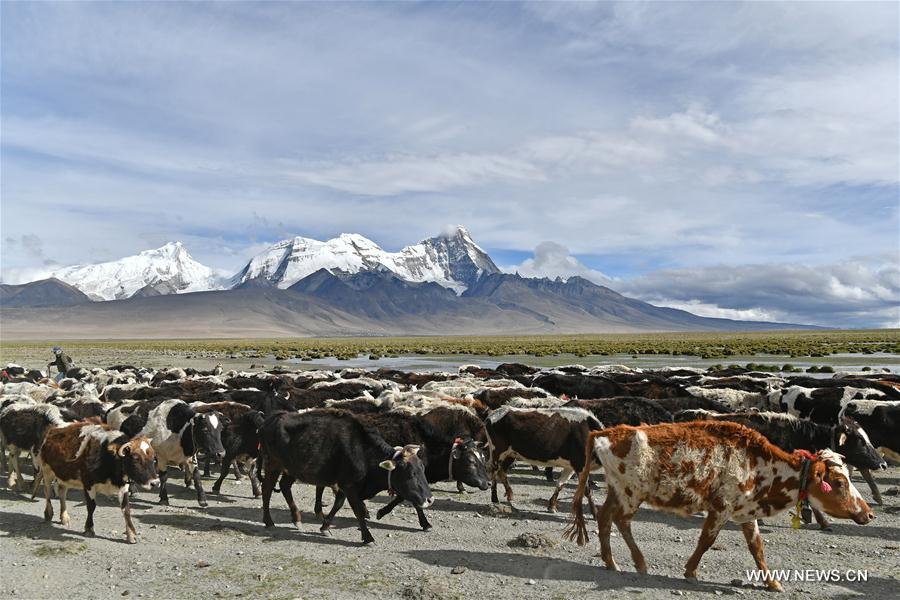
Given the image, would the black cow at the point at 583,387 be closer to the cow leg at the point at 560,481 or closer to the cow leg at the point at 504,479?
the cow leg at the point at 504,479

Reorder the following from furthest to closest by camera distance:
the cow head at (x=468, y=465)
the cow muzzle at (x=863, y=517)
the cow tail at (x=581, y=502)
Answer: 1. the cow head at (x=468, y=465)
2. the cow tail at (x=581, y=502)
3. the cow muzzle at (x=863, y=517)

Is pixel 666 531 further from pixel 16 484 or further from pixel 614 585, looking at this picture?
pixel 16 484

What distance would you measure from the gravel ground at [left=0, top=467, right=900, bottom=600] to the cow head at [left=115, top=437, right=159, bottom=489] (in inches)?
38.7

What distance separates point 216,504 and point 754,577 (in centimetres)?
987

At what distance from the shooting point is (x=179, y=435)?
42.9 ft

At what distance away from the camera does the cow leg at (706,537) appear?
8062 millimetres

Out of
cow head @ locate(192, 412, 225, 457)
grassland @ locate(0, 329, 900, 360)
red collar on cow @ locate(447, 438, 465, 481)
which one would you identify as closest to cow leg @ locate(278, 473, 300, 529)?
cow head @ locate(192, 412, 225, 457)

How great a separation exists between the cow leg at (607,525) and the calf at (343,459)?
2.99 metres

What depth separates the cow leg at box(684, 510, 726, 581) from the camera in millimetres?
8062

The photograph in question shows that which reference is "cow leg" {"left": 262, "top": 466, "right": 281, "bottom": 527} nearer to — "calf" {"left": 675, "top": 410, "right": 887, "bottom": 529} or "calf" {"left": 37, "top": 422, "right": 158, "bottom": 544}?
"calf" {"left": 37, "top": 422, "right": 158, "bottom": 544}

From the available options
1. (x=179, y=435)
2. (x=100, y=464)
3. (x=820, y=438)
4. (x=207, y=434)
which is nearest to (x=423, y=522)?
(x=207, y=434)

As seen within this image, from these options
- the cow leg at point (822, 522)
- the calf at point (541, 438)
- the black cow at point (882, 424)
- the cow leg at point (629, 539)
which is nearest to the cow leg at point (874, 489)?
the black cow at point (882, 424)

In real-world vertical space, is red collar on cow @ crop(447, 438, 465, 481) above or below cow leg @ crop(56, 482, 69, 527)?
above

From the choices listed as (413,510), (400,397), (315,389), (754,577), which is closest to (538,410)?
(413,510)
